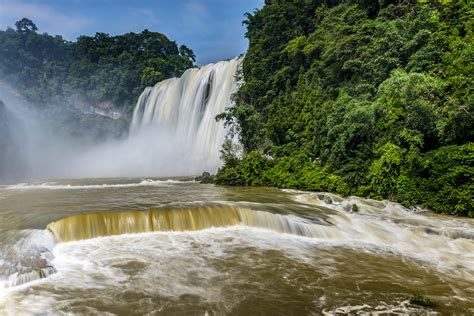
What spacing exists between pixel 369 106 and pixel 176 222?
9.80 meters

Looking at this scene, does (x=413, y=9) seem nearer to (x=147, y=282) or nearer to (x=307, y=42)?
(x=307, y=42)

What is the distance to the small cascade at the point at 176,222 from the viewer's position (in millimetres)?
7734

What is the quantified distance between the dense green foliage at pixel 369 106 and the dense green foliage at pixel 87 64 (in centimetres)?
2765

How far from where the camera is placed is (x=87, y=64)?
163 feet

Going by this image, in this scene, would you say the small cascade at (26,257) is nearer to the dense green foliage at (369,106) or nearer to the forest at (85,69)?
the dense green foliage at (369,106)

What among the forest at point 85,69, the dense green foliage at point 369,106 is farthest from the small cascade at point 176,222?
the forest at point 85,69

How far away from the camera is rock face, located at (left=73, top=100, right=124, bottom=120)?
47156 mm

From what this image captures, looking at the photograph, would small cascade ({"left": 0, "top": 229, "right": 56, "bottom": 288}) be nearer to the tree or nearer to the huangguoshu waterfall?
the huangguoshu waterfall

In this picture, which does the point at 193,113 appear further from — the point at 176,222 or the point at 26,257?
the point at 26,257

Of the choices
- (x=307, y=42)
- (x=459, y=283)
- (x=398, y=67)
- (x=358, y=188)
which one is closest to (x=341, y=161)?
(x=358, y=188)

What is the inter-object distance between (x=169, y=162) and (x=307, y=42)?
18.2m

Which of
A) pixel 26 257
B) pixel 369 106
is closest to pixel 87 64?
pixel 369 106

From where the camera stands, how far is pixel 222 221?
351 inches

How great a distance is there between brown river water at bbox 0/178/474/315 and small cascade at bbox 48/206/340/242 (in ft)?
0.09
